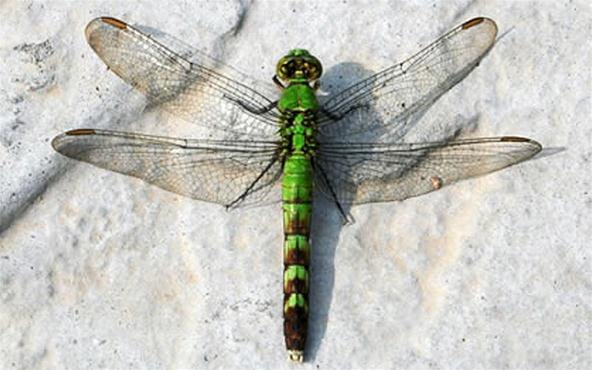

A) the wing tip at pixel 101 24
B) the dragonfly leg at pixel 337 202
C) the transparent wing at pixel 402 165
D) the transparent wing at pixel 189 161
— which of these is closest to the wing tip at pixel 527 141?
the transparent wing at pixel 402 165

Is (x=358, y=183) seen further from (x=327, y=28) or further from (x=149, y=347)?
(x=149, y=347)

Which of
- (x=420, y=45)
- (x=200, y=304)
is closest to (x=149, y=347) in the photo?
(x=200, y=304)

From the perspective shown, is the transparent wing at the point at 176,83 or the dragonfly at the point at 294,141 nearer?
the dragonfly at the point at 294,141

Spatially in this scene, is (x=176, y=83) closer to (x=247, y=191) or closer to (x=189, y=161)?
(x=189, y=161)

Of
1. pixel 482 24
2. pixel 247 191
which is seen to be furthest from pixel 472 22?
pixel 247 191

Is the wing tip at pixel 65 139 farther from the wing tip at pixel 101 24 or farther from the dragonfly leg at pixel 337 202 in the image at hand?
the dragonfly leg at pixel 337 202

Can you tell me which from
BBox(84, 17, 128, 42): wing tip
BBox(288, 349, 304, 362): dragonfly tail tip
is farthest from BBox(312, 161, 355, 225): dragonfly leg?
BBox(84, 17, 128, 42): wing tip

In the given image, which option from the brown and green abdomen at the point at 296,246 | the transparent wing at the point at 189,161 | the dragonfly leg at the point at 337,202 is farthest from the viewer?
the dragonfly leg at the point at 337,202
